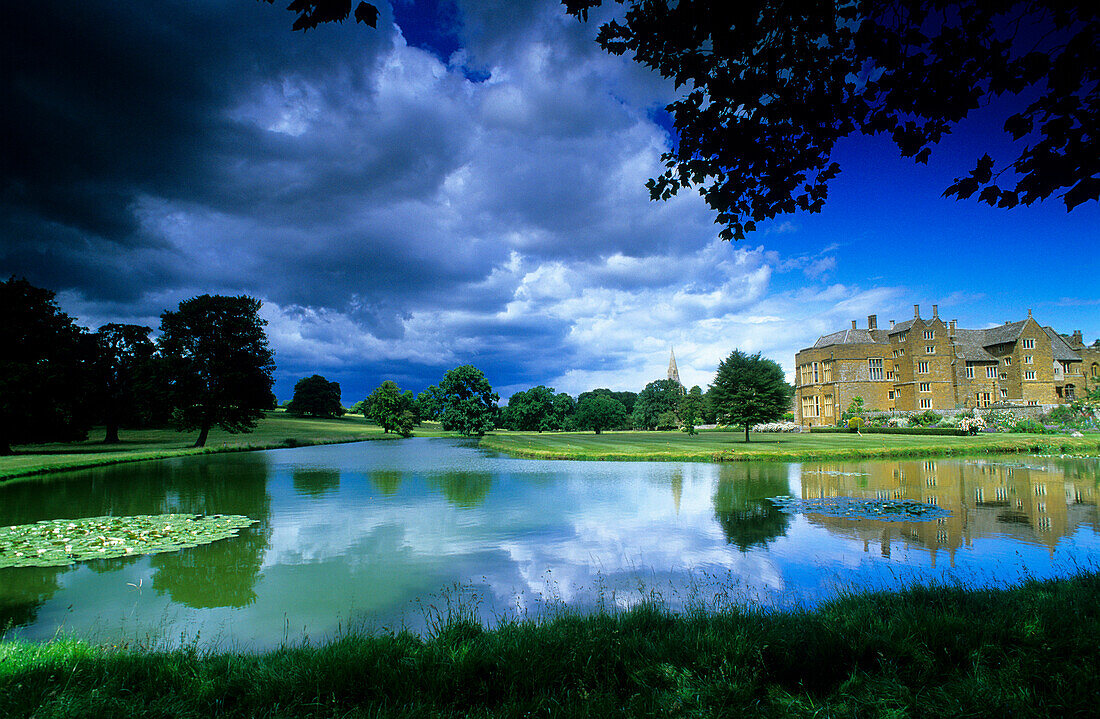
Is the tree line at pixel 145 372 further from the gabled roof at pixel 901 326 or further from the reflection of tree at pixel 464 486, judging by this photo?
the gabled roof at pixel 901 326

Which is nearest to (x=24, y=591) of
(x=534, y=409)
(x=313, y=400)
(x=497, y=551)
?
(x=497, y=551)

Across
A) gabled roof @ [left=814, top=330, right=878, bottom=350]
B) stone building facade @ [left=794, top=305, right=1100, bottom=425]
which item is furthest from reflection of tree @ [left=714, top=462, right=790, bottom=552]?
gabled roof @ [left=814, top=330, right=878, bottom=350]

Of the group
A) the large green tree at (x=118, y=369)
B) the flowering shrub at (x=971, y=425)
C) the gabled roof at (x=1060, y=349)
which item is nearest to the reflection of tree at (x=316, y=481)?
the large green tree at (x=118, y=369)

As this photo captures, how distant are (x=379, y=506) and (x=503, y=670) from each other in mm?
13070

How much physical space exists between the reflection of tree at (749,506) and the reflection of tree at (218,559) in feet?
32.4

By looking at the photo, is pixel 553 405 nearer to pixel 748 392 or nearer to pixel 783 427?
pixel 783 427

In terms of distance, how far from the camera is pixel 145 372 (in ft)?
127

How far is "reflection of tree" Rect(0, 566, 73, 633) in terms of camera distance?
696 cm

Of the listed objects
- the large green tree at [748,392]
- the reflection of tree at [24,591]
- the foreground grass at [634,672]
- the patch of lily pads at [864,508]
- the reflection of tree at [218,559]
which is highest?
the large green tree at [748,392]

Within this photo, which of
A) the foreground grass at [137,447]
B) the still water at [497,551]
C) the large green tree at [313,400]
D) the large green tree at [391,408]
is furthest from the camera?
the large green tree at [313,400]

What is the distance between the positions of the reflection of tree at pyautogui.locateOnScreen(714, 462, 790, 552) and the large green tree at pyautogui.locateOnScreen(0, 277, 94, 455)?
4134cm

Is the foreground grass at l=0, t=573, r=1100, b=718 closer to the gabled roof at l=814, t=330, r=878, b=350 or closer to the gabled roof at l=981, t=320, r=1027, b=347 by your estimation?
the gabled roof at l=814, t=330, r=878, b=350

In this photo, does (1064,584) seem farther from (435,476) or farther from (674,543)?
(435,476)

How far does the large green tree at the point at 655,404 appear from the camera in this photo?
9806cm
